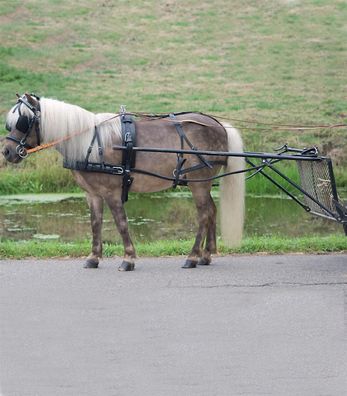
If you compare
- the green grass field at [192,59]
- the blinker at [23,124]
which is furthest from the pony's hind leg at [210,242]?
the green grass field at [192,59]

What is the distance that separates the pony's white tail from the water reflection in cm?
293

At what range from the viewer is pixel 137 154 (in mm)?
10422

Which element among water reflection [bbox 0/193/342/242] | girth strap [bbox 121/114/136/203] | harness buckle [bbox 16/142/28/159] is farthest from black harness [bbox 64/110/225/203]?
water reflection [bbox 0/193/342/242]

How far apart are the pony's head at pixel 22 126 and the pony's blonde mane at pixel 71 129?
0.07 metres

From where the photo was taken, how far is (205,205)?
1061 cm

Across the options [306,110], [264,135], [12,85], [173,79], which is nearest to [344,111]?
[306,110]

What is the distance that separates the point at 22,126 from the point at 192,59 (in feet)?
64.2

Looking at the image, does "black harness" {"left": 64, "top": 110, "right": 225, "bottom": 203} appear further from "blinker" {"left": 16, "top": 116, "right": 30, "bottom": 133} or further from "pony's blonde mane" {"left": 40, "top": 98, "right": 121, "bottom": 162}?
"blinker" {"left": 16, "top": 116, "right": 30, "bottom": 133}

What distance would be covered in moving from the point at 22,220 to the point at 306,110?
408 inches

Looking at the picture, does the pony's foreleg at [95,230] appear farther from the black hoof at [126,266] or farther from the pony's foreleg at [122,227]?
the black hoof at [126,266]

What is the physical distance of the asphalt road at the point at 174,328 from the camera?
21.8 feet

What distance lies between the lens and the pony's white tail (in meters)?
10.7

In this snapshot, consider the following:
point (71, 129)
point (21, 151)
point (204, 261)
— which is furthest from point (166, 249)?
point (21, 151)

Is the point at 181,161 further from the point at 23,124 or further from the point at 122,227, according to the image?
the point at 23,124
